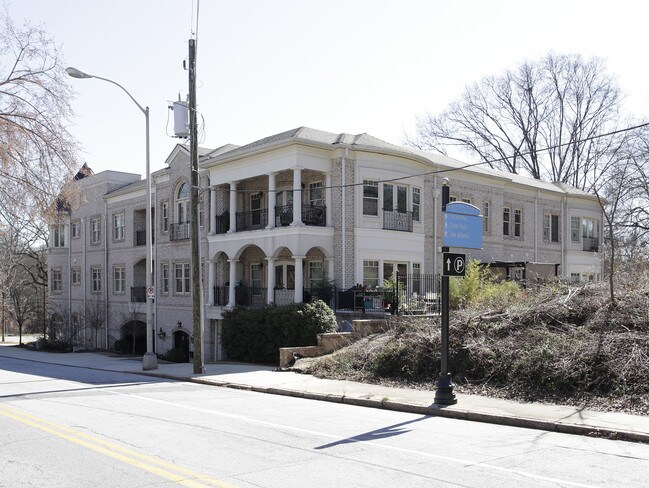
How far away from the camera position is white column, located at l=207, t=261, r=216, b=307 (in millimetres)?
30422

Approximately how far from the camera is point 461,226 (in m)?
13.7

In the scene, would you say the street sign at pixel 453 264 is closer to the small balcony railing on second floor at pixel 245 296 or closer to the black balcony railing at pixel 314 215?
the black balcony railing at pixel 314 215

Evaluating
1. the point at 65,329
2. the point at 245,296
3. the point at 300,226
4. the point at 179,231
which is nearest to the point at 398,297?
the point at 300,226

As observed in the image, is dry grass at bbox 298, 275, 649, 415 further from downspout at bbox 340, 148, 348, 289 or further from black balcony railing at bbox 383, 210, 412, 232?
black balcony railing at bbox 383, 210, 412, 232

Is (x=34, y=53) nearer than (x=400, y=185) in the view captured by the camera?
Yes

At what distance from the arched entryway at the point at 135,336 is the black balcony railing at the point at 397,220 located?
1792 cm

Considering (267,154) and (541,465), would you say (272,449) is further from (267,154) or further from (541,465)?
(267,154)

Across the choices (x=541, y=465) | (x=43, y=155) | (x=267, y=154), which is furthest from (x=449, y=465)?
(x=267, y=154)

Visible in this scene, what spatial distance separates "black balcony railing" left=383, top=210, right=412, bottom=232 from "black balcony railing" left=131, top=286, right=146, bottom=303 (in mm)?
16701

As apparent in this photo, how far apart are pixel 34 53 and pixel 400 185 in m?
16.2

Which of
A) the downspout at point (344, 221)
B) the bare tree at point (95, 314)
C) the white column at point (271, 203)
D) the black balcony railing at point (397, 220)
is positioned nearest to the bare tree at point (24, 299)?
the bare tree at point (95, 314)

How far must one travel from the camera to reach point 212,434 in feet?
32.6

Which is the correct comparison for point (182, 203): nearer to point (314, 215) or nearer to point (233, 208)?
point (233, 208)

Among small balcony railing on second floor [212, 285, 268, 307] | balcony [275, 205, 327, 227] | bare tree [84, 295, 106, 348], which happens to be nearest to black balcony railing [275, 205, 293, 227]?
balcony [275, 205, 327, 227]
